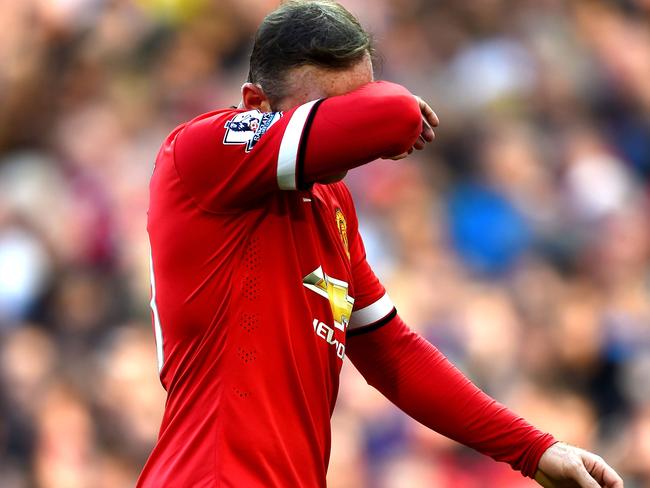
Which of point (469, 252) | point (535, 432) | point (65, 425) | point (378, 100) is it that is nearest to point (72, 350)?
point (65, 425)

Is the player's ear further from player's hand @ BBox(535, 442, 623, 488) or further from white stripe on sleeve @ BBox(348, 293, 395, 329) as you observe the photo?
player's hand @ BBox(535, 442, 623, 488)

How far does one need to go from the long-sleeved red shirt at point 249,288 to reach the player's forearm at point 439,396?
0.42 m

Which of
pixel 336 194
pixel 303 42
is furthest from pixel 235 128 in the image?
pixel 336 194

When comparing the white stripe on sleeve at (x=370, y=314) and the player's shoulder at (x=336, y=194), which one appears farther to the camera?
the white stripe on sleeve at (x=370, y=314)

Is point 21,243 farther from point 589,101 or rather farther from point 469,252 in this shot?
point 589,101

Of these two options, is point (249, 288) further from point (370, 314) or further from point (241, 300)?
point (370, 314)

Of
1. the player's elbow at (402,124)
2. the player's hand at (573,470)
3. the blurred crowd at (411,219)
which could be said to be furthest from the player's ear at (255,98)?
the blurred crowd at (411,219)

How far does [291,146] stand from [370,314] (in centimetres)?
82

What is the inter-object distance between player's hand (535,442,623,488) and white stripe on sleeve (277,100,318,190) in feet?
3.53

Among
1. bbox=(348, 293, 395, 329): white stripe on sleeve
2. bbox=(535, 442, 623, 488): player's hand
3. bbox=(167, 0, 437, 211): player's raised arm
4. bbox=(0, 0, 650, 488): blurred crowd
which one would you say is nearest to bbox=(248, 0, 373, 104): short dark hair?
bbox=(167, 0, 437, 211): player's raised arm

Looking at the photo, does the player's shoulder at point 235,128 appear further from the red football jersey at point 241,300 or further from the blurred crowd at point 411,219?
the blurred crowd at point 411,219

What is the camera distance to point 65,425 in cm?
642

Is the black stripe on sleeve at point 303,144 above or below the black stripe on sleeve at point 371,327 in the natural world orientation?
above

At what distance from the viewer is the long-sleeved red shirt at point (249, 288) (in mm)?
2910
